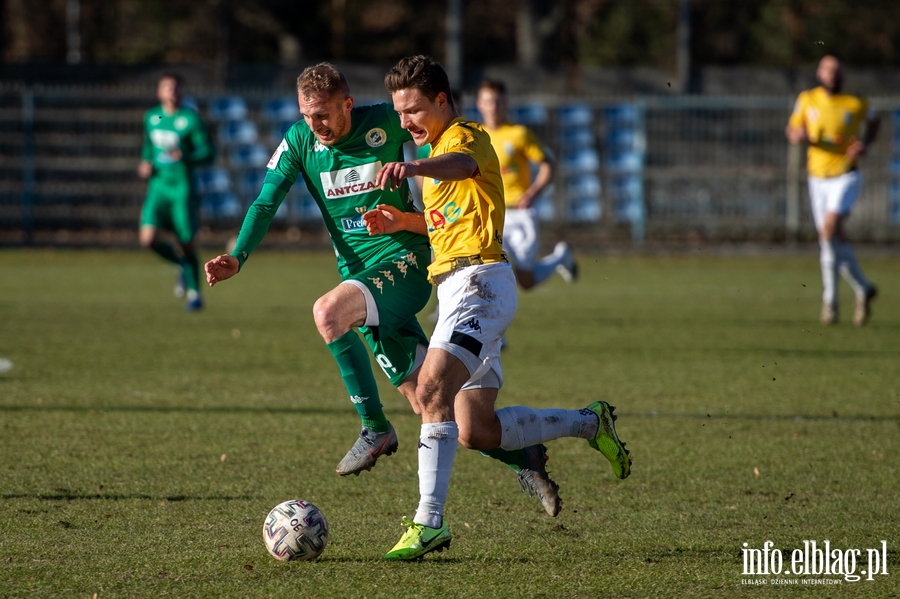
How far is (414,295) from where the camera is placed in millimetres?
5605

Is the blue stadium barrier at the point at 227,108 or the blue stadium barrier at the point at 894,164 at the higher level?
the blue stadium barrier at the point at 227,108

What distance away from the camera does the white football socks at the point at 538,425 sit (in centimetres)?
496

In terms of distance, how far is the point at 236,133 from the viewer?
22.5 m

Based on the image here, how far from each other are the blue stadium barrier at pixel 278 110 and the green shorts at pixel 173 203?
9.37 meters

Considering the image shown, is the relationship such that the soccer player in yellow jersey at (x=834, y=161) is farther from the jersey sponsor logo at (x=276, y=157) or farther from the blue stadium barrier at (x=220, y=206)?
the blue stadium barrier at (x=220, y=206)

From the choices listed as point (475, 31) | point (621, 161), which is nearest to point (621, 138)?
point (621, 161)

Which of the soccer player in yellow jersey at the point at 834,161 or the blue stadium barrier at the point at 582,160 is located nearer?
the soccer player in yellow jersey at the point at 834,161

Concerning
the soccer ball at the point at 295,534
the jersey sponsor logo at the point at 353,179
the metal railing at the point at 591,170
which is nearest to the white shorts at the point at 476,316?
the soccer ball at the point at 295,534

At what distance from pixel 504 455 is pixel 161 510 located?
144 cm

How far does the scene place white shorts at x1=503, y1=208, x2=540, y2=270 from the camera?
11.7 metres

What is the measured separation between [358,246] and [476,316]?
123 cm

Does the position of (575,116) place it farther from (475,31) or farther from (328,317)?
(328,317)

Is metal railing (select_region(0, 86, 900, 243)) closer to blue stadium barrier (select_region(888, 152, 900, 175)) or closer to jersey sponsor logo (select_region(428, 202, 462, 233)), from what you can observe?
blue stadium barrier (select_region(888, 152, 900, 175))

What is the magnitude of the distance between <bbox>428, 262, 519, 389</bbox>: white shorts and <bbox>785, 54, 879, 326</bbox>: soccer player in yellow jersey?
7.65 meters
